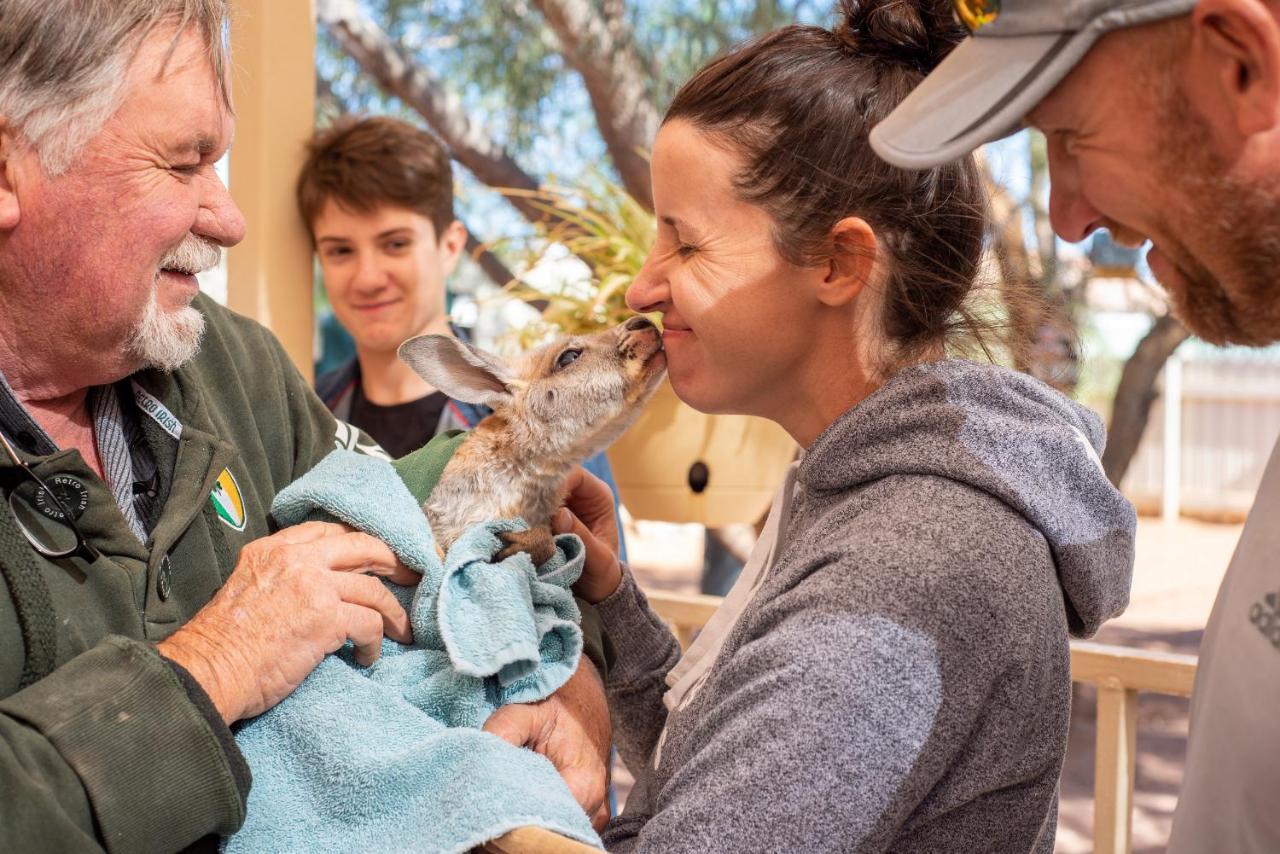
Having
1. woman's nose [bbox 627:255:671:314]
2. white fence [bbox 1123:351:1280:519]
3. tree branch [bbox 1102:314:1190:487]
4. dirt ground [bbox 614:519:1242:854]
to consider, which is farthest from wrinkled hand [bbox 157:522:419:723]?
white fence [bbox 1123:351:1280:519]

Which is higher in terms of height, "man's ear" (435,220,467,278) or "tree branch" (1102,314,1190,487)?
"man's ear" (435,220,467,278)

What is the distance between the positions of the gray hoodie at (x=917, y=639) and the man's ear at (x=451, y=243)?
2190 mm

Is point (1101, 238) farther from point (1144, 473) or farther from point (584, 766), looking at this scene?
point (584, 766)

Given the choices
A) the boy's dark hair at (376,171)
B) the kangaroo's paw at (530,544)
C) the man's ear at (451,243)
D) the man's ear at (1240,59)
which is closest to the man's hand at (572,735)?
the kangaroo's paw at (530,544)

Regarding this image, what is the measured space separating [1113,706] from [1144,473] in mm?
3699

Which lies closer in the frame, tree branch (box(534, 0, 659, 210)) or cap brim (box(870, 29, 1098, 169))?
cap brim (box(870, 29, 1098, 169))

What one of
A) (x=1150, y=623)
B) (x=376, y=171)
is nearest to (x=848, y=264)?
(x=376, y=171)

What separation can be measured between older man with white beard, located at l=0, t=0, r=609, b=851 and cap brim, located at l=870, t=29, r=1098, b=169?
0.93m

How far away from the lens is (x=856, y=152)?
1.50m

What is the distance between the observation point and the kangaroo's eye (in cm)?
223

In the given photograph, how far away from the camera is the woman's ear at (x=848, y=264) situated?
1.48 m

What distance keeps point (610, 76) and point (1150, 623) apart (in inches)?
131

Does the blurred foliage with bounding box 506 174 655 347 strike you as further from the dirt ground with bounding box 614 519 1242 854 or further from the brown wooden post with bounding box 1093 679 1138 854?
the dirt ground with bounding box 614 519 1242 854

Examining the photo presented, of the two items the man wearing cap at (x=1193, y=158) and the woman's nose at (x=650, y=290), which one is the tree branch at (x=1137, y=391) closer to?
the woman's nose at (x=650, y=290)
